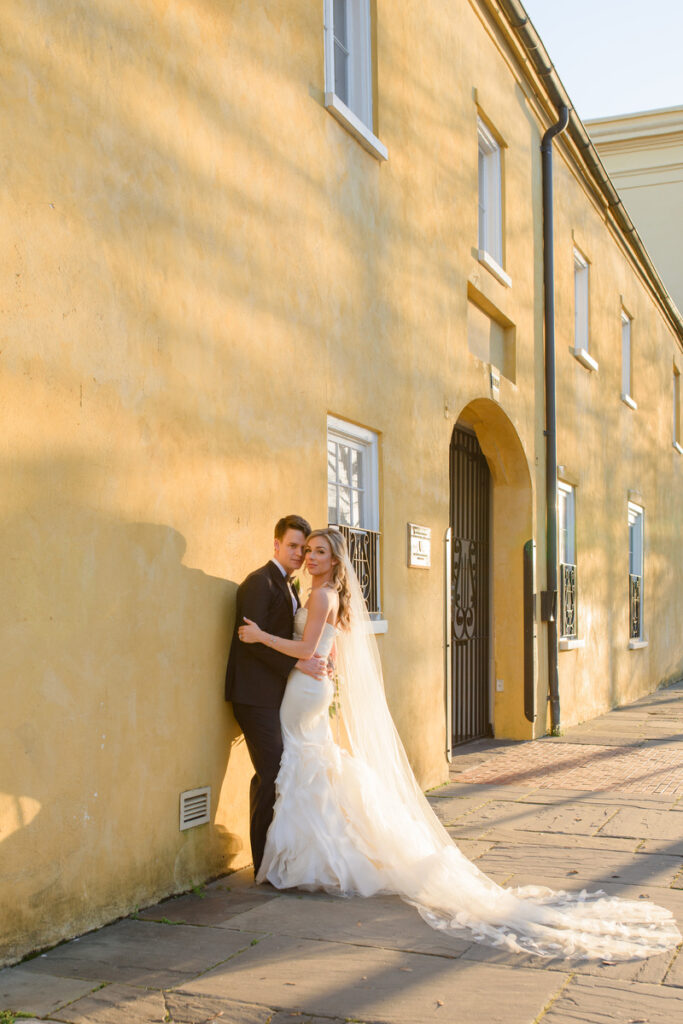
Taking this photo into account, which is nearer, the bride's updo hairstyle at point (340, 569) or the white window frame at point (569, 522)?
the bride's updo hairstyle at point (340, 569)

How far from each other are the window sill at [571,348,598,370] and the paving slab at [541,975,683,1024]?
10673 mm

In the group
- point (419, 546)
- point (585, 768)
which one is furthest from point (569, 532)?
point (419, 546)

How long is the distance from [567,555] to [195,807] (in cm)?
908

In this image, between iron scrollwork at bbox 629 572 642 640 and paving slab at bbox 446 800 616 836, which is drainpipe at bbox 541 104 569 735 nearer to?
paving slab at bbox 446 800 616 836

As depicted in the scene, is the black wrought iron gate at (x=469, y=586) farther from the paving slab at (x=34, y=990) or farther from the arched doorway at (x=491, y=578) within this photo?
the paving slab at (x=34, y=990)

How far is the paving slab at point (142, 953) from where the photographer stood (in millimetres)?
4168

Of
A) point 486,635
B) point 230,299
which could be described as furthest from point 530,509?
point 230,299

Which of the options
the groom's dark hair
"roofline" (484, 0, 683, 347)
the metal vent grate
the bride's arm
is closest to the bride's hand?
the bride's arm

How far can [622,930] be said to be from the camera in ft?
15.7

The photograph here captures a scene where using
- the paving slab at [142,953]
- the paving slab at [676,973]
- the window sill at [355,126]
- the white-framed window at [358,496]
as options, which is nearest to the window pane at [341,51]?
the window sill at [355,126]

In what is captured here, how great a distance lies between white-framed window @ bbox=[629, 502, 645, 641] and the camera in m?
17.8

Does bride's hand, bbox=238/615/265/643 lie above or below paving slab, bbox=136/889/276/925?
above

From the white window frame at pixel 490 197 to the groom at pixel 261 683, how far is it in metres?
6.05

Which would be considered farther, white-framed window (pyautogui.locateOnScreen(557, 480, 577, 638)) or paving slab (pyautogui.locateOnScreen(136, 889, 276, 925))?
white-framed window (pyautogui.locateOnScreen(557, 480, 577, 638))
